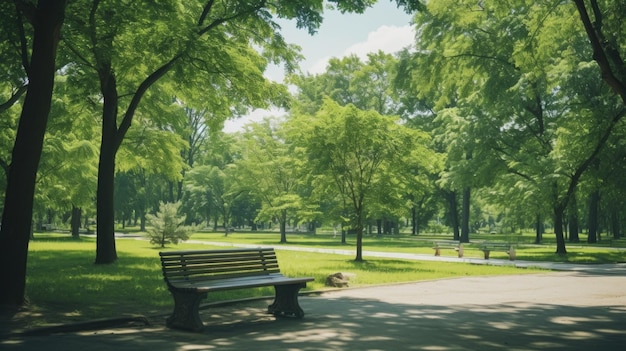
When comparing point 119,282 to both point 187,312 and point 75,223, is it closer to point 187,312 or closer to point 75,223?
point 187,312

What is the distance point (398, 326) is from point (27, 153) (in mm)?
6759

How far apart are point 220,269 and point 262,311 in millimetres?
1244

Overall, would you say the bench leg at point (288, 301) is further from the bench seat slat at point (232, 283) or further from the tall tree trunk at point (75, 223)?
the tall tree trunk at point (75, 223)

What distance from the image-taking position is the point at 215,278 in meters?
8.26

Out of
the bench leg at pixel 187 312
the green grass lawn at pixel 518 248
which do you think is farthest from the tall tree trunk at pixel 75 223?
the bench leg at pixel 187 312

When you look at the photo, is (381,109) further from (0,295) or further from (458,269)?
(0,295)

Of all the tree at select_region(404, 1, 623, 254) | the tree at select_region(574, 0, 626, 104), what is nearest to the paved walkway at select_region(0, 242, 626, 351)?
the tree at select_region(574, 0, 626, 104)

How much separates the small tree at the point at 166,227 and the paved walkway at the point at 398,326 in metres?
19.2

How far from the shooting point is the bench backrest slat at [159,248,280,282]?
782 centimetres

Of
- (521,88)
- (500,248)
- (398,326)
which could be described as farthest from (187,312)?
(521,88)

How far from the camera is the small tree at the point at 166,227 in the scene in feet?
94.4

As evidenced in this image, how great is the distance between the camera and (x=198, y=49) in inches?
551

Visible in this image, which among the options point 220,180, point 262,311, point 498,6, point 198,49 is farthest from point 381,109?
point 262,311

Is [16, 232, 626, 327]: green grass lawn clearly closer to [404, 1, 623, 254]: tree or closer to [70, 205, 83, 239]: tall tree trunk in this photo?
[404, 1, 623, 254]: tree
